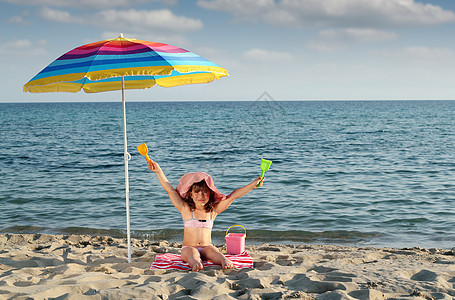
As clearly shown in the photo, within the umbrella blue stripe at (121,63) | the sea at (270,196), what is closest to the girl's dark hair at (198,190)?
the sea at (270,196)

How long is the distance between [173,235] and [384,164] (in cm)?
1037

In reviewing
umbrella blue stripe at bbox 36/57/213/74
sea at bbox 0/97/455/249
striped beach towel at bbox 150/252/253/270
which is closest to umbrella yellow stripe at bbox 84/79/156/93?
umbrella blue stripe at bbox 36/57/213/74

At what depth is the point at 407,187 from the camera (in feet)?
38.2

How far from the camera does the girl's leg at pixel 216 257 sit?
499cm

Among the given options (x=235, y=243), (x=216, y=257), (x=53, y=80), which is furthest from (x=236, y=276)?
(x=53, y=80)

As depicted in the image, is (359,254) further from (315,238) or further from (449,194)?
(449,194)

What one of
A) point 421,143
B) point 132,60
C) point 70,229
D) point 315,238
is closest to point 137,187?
point 70,229

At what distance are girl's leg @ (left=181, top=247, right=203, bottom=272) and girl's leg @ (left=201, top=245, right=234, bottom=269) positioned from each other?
115mm

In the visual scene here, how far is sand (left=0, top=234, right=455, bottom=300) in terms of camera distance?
13.1ft

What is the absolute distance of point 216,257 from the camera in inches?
202

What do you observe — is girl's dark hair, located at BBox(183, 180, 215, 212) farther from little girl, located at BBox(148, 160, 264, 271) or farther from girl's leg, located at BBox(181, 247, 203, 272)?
girl's leg, located at BBox(181, 247, 203, 272)

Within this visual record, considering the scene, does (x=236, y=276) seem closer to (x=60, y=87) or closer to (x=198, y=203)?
(x=198, y=203)

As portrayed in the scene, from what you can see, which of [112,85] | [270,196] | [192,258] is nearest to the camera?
[192,258]

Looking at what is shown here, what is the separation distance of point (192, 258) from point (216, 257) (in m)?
0.29
